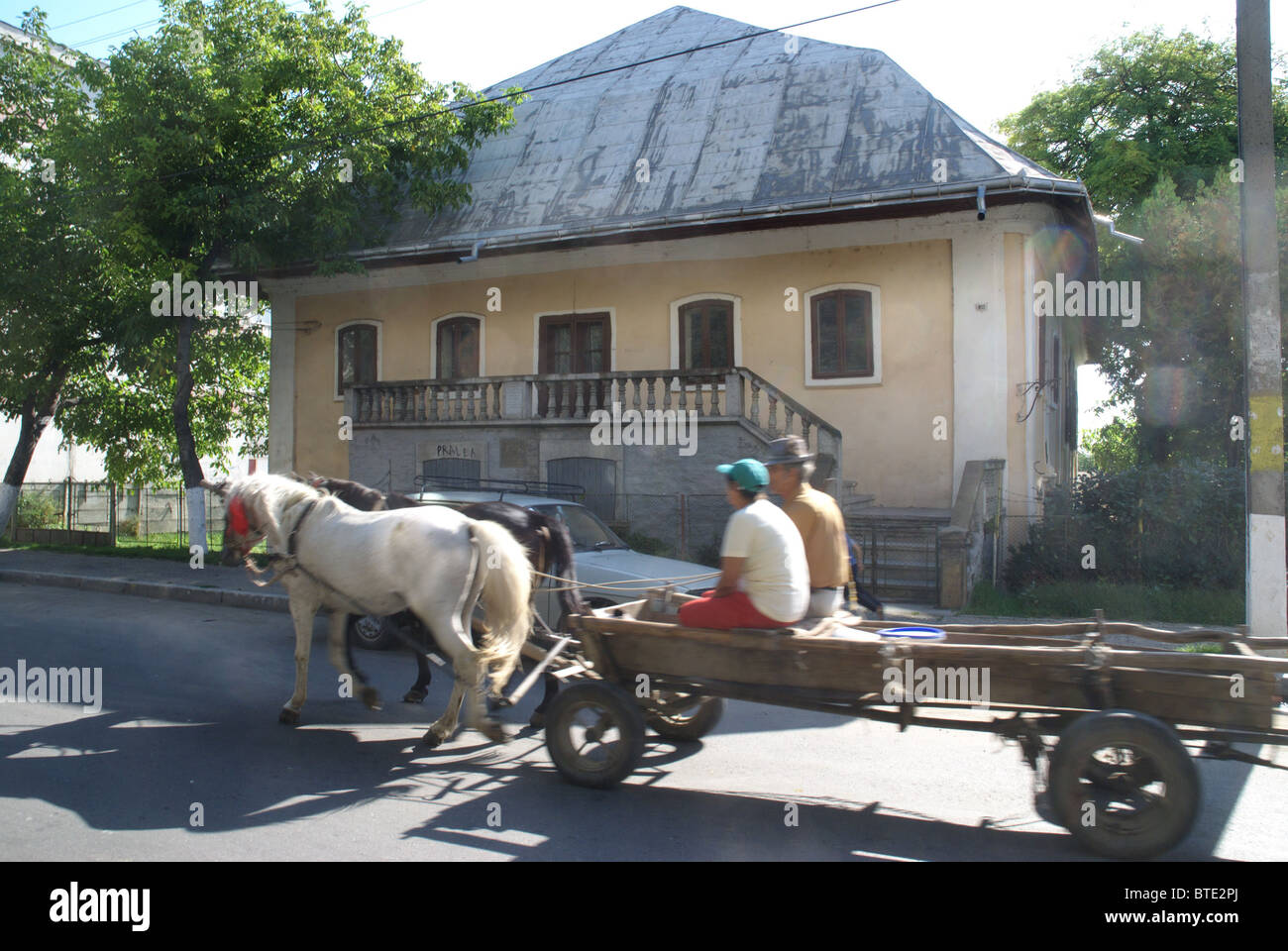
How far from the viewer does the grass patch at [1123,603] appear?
11.4 metres

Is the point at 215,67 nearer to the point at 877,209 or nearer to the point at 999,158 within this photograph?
the point at 877,209

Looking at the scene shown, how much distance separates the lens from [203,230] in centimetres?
1560

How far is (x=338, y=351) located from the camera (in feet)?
70.2

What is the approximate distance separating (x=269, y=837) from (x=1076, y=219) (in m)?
16.0

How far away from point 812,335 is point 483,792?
13.0 meters

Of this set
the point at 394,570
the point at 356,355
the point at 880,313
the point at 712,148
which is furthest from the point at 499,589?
the point at 356,355

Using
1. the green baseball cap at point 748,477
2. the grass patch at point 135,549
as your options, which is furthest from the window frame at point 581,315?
the green baseball cap at point 748,477

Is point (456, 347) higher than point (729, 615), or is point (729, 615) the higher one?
point (456, 347)

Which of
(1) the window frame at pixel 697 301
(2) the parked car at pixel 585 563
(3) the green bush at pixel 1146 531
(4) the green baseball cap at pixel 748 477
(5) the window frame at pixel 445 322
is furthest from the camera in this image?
(5) the window frame at pixel 445 322

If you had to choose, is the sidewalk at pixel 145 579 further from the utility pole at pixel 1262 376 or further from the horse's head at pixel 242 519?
the utility pole at pixel 1262 376

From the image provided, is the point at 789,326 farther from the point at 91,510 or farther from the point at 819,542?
the point at 91,510

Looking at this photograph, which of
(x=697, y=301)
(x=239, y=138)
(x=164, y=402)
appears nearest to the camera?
(x=239, y=138)

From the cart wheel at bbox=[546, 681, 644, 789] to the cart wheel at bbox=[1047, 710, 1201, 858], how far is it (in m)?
2.24

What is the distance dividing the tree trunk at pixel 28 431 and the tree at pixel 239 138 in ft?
14.9
